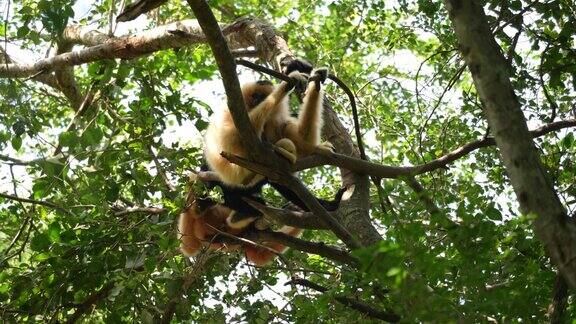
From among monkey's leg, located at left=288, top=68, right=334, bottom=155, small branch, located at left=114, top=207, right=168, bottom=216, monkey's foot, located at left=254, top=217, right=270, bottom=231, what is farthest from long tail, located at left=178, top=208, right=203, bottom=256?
monkey's leg, located at left=288, top=68, right=334, bottom=155

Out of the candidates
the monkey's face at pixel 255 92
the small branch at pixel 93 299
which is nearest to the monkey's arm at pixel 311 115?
the monkey's face at pixel 255 92

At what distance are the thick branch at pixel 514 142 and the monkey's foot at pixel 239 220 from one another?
382cm

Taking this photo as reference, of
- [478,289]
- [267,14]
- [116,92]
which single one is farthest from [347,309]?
[267,14]

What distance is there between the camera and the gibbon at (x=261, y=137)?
554 centimetres

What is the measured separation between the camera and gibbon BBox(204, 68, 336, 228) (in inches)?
218

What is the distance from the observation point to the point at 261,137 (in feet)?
18.0

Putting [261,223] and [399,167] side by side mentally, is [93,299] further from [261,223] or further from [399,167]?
[399,167]

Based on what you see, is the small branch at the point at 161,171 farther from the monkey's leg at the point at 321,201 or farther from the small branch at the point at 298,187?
the small branch at the point at 298,187

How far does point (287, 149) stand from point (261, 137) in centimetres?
24

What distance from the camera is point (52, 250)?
4934 millimetres

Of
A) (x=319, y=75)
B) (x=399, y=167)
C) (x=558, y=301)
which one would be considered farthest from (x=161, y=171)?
(x=558, y=301)

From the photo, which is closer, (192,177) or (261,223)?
(192,177)

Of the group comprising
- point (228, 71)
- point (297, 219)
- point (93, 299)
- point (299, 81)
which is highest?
point (299, 81)

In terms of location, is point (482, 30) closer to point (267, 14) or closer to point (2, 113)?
point (2, 113)
